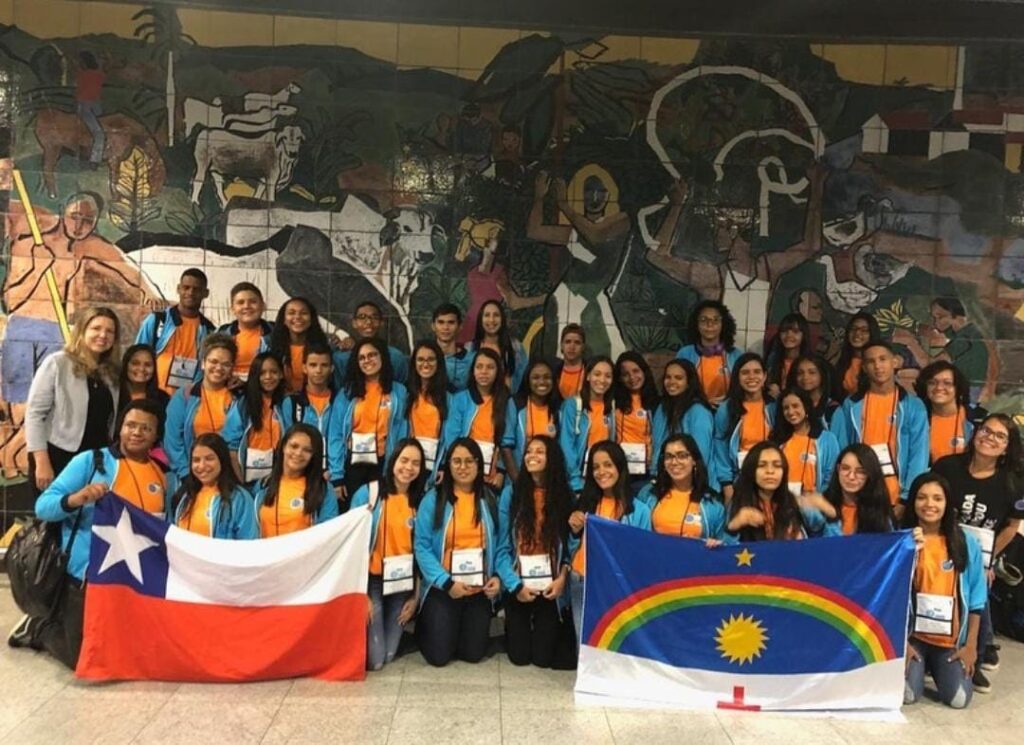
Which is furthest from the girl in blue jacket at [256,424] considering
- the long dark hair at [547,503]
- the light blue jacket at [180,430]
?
the long dark hair at [547,503]

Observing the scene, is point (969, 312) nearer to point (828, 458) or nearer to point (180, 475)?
point (828, 458)

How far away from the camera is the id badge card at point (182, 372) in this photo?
17.5 feet

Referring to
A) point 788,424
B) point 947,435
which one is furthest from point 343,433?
point 947,435

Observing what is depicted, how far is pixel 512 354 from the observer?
562 centimetres

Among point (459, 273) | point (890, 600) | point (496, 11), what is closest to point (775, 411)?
point (890, 600)

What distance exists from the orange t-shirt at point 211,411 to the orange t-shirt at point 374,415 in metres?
0.85

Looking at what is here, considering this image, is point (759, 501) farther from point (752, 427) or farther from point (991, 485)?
point (991, 485)

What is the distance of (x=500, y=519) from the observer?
4.48 meters

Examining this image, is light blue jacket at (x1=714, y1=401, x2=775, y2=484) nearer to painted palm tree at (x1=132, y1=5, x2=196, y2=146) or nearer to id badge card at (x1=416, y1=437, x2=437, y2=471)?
id badge card at (x1=416, y1=437, x2=437, y2=471)

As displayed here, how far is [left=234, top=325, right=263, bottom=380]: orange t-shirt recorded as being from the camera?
17.4ft

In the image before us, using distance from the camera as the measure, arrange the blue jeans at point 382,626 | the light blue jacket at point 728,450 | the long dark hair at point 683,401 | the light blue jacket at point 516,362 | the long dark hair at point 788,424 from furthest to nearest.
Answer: the light blue jacket at point 516,362 → the long dark hair at point 683,401 → the light blue jacket at point 728,450 → the long dark hair at point 788,424 → the blue jeans at point 382,626

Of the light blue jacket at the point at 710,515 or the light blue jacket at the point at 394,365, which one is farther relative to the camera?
the light blue jacket at the point at 394,365

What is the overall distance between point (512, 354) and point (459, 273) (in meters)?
1.07

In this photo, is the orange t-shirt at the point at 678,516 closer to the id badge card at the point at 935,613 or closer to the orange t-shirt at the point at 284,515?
the id badge card at the point at 935,613
